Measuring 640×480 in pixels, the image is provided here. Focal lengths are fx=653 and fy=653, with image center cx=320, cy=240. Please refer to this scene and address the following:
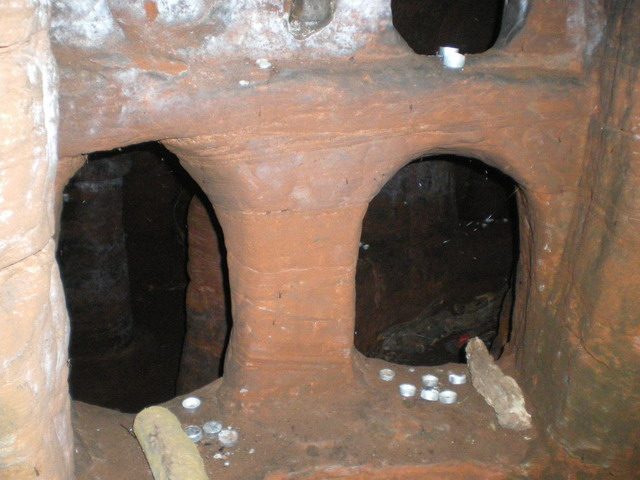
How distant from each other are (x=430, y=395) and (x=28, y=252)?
2744 mm

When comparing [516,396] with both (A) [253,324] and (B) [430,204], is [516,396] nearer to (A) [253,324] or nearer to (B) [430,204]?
(A) [253,324]

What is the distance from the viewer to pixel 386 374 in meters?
4.16

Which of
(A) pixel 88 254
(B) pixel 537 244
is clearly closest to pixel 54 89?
(B) pixel 537 244

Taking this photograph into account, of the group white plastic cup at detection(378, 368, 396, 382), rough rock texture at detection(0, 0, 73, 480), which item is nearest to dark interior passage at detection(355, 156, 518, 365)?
white plastic cup at detection(378, 368, 396, 382)

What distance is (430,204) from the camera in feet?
24.6

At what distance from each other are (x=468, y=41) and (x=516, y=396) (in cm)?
510

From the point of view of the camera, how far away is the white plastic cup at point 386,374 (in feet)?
13.6

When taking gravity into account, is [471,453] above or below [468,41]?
below

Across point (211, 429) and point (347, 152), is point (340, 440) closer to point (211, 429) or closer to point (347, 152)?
point (211, 429)

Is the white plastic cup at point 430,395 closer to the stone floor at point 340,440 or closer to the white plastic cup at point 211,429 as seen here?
the stone floor at point 340,440

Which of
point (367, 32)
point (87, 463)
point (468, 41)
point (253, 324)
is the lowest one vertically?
point (87, 463)

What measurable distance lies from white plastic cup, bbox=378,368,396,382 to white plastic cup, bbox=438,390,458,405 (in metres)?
0.32

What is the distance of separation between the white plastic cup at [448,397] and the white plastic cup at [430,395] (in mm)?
21

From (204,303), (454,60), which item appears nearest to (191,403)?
(204,303)
